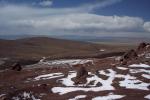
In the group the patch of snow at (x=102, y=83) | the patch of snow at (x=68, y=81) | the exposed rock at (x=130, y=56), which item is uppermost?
the exposed rock at (x=130, y=56)

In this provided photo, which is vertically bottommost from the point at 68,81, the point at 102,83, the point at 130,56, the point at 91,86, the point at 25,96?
the point at 68,81

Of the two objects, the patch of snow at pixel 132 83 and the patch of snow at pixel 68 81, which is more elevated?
the patch of snow at pixel 132 83

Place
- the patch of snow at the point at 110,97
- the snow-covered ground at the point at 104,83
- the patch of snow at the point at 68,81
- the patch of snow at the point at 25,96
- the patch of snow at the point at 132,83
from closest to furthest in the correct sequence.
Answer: the patch of snow at the point at 110,97 < the patch of snow at the point at 25,96 < the patch of snow at the point at 132,83 < the snow-covered ground at the point at 104,83 < the patch of snow at the point at 68,81

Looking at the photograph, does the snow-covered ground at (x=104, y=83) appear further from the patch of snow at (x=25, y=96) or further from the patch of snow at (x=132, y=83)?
the patch of snow at (x=25, y=96)

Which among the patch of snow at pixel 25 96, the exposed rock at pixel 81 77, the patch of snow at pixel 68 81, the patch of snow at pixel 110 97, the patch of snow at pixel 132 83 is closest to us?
the patch of snow at pixel 110 97

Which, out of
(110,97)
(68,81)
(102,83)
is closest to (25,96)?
(110,97)

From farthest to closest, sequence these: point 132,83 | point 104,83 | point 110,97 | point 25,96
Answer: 1. point 104,83
2. point 132,83
3. point 25,96
4. point 110,97

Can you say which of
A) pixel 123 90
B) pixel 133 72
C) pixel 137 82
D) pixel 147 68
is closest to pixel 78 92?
pixel 123 90

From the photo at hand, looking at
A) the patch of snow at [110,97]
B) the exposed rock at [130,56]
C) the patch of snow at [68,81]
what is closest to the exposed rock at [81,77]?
the patch of snow at [68,81]

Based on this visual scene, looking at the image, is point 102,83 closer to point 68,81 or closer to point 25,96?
point 68,81

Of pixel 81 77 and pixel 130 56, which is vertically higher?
pixel 130 56

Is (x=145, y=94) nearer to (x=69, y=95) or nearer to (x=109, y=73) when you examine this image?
(x=69, y=95)

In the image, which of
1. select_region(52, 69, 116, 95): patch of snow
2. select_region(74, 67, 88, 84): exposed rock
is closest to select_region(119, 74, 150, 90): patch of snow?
select_region(52, 69, 116, 95): patch of snow
